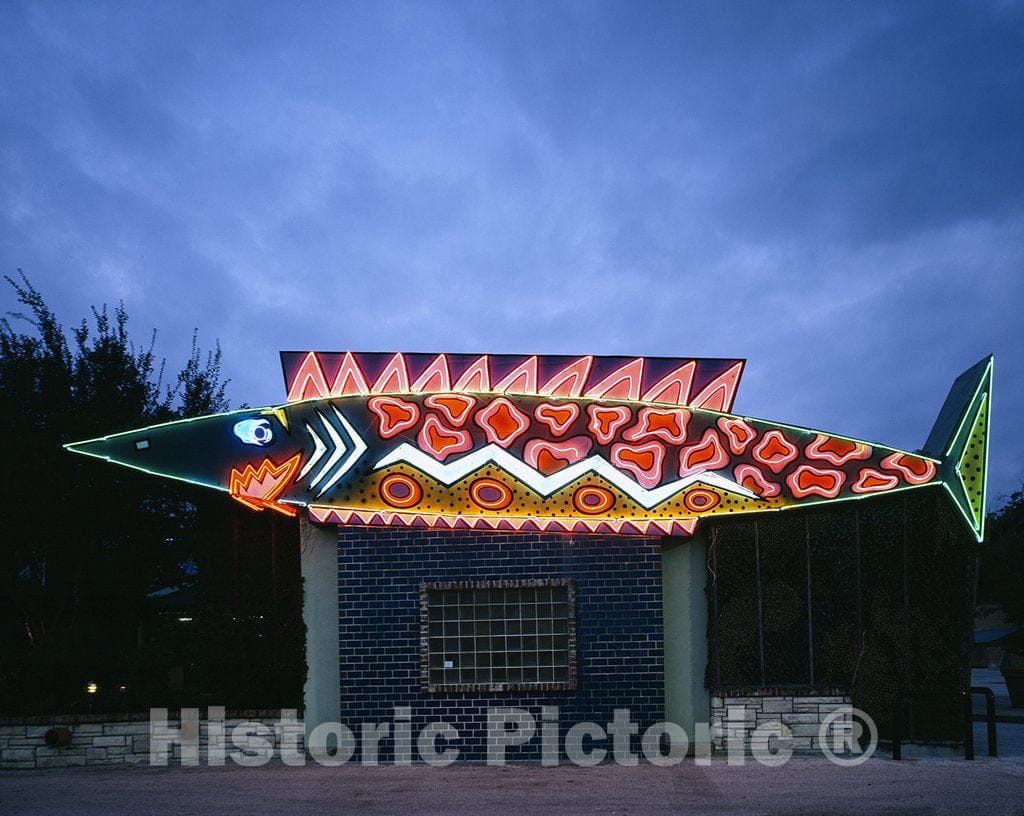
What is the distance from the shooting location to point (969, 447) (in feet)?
37.8

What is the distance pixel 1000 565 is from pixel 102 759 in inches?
806

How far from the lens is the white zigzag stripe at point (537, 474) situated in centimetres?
1149

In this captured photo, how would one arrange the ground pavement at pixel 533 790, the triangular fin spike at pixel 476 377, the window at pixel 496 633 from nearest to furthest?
the ground pavement at pixel 533 790 → the window at pixel 496 633 → the triangular fin spike at pixel 476 377

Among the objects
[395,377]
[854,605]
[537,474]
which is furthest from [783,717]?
[395,377]

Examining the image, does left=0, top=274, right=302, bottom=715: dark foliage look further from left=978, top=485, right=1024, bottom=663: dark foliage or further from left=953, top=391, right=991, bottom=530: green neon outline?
left=978, top=485, right=1024, bottom=663: dark foliage

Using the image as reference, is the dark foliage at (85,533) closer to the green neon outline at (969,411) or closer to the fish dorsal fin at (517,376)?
the fish dorsal fin at (517,376)

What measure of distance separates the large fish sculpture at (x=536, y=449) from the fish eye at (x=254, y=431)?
18 millimetres

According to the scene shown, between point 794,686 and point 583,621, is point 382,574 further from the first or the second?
point 794,686

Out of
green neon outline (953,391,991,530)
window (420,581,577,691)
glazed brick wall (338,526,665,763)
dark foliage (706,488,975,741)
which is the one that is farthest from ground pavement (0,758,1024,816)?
green neon outline (953,391,991,530)

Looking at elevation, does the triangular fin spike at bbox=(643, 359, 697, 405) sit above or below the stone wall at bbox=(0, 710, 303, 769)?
above

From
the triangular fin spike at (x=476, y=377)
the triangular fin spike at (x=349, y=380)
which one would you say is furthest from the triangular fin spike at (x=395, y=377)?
the triangular fin spike at (x=476, y=377)

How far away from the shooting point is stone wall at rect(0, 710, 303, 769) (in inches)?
433

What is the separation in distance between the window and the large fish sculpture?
90 centimetres

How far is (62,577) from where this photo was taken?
576 inches
